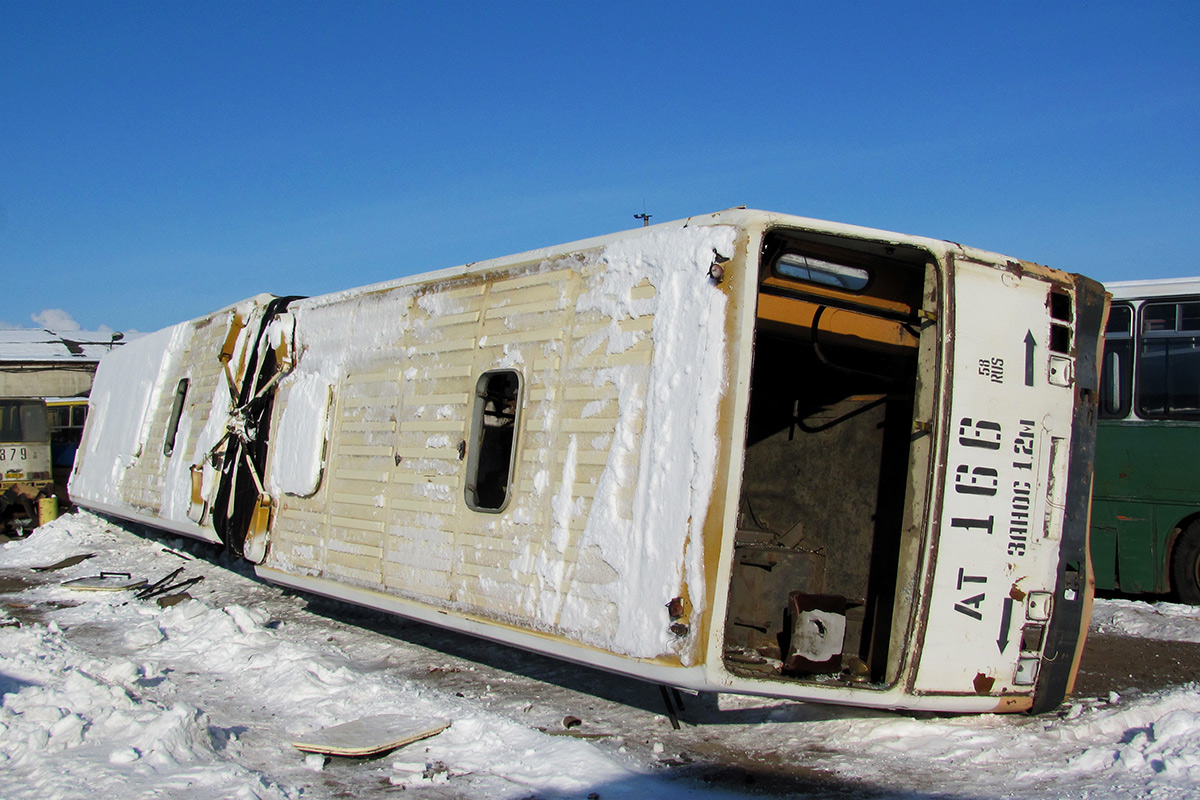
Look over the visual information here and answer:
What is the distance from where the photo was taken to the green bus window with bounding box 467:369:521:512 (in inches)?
206

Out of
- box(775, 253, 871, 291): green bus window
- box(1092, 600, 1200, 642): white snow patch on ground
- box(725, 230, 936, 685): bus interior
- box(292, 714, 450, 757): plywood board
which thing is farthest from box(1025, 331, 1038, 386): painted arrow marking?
box(1092, 600, 1200, 642): white snow patch on ground

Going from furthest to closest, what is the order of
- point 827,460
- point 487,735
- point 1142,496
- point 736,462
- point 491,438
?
1. point 1142,496
2. point 827,460
3. point 491,438
4. point 487,735
5. point 736,462

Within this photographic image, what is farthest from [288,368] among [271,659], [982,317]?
[982,317]

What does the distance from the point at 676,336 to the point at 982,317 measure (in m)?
1.54

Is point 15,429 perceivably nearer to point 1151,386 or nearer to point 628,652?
point 628,652

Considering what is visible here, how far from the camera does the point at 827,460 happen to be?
5801 millimetres

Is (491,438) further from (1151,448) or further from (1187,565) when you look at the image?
(1187,565)

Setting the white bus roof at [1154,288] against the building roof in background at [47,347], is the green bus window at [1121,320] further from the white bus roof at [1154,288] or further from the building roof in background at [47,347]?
the building roof in background at [47,347]

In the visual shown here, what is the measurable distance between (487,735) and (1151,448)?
721cm

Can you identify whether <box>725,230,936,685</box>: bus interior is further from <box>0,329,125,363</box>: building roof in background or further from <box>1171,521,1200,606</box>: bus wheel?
<box>0,329,125,363</box>: building roof in background

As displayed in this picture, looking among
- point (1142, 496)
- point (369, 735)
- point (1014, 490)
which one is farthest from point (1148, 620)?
point (369, 735)

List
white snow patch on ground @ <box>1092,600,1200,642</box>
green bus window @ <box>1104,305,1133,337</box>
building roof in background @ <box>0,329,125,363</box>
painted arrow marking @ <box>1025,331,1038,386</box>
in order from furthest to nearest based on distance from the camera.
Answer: building roof in background @ <box>0,329,125,363</box>
green bus window @ <box>1104,305,1133,337</box>
white snow patch on ground @ <box>1092,600,1200,642</box>
painted arrow marking @ <box>1025,331,1038,386</box>

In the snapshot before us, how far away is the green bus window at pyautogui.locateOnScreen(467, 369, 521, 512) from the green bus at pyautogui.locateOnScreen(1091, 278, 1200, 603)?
20.6 feet

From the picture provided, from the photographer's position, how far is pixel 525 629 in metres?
4.62
